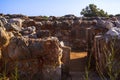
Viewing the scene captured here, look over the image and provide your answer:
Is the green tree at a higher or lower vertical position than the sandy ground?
higher

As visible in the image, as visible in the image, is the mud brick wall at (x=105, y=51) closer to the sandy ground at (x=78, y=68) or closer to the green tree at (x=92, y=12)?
the sandy ground at (x=78, y=68)

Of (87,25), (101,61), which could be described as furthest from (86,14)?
(101,61)

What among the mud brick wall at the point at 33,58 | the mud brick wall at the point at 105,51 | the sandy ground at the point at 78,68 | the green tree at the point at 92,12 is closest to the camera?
the mud brick wall at the point at 33,58

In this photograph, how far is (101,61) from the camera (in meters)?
8.55

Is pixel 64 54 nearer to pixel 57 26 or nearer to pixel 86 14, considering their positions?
pixel 57 26

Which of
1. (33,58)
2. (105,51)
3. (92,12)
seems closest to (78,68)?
(105,51)

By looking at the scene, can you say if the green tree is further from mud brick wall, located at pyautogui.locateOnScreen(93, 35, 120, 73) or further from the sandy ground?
mud brick wall, located at pyautogui.locateOnScreen(93, 35, 120, 73)

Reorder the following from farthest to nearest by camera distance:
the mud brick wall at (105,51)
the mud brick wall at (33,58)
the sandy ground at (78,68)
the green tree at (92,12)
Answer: the green tree at (92,12) < the sandy ground at (78,68) < the mud brick wall at (105,51) < the mud brick wall at (33,58)

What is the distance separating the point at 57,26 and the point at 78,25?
1076mm

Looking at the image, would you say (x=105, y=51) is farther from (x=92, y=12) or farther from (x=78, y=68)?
(x=92, y=12)

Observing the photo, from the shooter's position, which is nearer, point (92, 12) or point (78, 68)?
point (78, 68)

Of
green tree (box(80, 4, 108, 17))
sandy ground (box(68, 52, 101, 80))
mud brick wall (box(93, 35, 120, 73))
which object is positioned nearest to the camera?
mud brick wall (box(93, 35, 120, 73))

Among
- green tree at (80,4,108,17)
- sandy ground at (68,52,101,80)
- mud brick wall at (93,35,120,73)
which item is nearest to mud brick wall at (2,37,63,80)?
sandy ground at (68,52,101,80)

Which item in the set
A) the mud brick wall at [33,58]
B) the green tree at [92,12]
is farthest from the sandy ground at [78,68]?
the green tree at [92,12]
